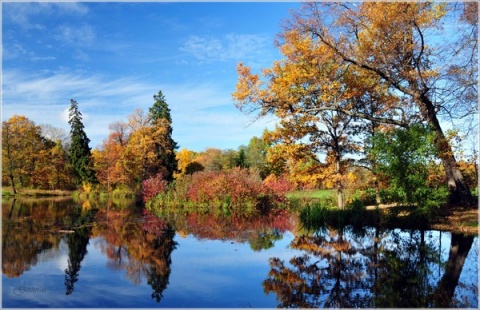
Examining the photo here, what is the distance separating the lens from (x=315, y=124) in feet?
53.3

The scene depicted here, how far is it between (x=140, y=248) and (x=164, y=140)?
1135 inches

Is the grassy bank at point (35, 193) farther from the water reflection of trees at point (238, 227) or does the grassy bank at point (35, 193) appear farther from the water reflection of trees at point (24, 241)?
the water reflection of trees at point (238, 227)

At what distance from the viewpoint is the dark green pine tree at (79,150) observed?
134ft

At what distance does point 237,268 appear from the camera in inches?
320

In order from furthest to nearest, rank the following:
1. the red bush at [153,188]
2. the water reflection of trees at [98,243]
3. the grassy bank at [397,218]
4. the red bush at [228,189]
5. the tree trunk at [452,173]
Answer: the red bush at [153,188], the red bush at [228,189], the tree trunk at [452,173], the grassy bank at [397,218], the water reflection of trees at [98,243]

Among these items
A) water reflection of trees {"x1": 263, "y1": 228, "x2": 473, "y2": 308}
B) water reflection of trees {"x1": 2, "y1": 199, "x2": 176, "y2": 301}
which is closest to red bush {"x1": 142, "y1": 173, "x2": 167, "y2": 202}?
water reflection of trees {"x1": 2, "y1": 199, "x2": 176, "y2": 301}

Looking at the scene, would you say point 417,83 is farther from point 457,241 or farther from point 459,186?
point 457,241

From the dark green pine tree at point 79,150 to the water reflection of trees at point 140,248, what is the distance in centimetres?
2727

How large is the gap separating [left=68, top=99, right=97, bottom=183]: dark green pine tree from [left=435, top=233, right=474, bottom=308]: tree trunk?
37.7 meters

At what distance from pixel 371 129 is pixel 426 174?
5238 mm

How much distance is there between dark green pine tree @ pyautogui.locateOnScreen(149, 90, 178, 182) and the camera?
123ft

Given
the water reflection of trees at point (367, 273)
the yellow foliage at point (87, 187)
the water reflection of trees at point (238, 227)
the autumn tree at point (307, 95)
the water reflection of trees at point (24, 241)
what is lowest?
the water reflection of trees at point (367, 273)

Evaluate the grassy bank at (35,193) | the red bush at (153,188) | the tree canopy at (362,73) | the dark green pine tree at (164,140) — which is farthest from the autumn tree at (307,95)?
the grassy bank at (35,193)

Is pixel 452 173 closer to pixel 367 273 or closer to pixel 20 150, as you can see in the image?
pixel 367 273
